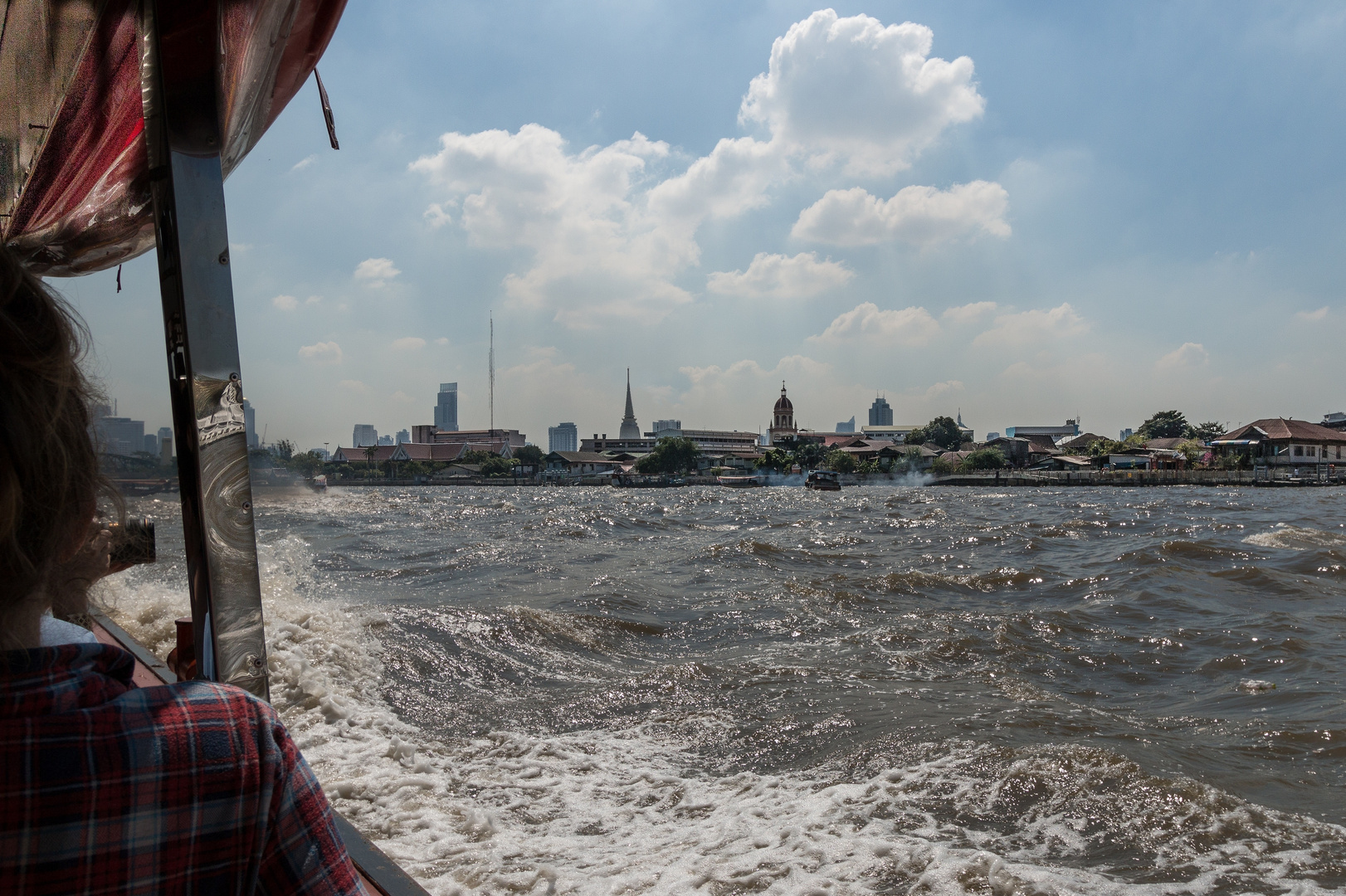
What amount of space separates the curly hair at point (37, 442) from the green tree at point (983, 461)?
192 ft

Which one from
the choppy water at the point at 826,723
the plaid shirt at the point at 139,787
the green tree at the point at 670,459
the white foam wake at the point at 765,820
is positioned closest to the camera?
the plaid shirt at the point at 139,787

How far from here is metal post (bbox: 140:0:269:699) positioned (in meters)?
1.04

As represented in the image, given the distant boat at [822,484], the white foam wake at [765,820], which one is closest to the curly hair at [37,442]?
the white foam wake at [765,820]

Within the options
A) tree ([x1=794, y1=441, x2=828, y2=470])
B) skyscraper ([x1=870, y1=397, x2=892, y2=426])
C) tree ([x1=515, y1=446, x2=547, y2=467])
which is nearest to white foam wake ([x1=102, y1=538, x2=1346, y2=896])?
tree ([x1=794, y1=441, x2=828, y2=470])

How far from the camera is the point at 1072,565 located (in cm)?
848

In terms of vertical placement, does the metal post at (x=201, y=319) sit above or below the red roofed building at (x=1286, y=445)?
above

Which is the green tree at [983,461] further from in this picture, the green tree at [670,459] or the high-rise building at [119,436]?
the high-rise building at [119,436]

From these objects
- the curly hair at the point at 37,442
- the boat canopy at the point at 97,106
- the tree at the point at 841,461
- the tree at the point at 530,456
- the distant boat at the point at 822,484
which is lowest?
the distant boat at the point at 822,484

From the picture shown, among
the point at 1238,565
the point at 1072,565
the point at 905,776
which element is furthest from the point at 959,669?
the point at 1238,565

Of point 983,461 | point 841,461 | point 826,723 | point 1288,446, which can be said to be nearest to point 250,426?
point 826,723

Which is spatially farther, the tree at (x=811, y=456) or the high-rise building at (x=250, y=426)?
the tree at (x=811, y=456)

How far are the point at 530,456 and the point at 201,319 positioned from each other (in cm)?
7118

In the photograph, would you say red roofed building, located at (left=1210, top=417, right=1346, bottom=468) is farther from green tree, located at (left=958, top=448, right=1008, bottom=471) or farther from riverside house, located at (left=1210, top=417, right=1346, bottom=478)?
green tree, located at (left=958, top=448, right=1008, bottom=471)

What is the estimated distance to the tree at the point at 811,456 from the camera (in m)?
62.4
